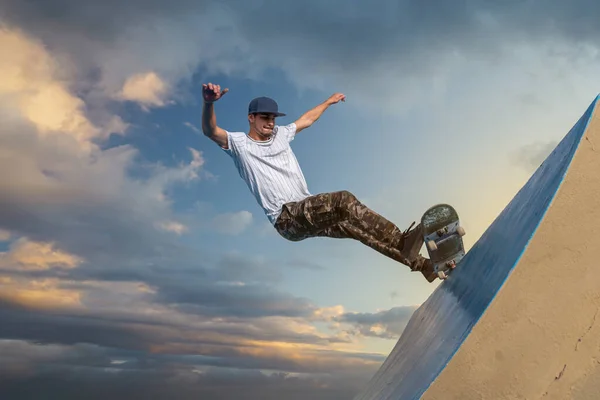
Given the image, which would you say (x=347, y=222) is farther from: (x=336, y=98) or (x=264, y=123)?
(x=336, y=98)

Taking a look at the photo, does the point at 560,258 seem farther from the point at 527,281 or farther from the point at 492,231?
the point at 492,231

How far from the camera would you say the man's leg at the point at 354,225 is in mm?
6461

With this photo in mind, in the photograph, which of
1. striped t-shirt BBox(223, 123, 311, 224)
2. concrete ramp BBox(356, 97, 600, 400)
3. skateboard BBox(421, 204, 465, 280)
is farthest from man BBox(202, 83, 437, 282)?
concrete ramp BBox(356, 97, 600, 400)

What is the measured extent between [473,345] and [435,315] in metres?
2.38

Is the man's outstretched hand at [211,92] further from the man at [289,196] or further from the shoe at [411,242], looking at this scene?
the shoe at [411,242]

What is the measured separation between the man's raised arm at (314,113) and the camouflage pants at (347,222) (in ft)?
5.51

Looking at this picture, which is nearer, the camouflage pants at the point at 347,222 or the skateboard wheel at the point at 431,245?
the skateboard wheel at the point at 431,245

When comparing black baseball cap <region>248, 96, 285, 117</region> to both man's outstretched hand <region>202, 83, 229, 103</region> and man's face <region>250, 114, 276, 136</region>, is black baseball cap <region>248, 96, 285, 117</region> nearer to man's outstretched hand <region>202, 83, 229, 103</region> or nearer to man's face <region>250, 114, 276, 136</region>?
man's face <region>250, 114, 276, 136</region>

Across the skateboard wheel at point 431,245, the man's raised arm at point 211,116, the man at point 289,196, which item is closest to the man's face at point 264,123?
the man at point 289,196

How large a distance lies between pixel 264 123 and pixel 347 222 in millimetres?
1804

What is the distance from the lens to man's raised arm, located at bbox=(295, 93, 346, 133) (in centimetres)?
827

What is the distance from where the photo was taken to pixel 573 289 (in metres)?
3.48

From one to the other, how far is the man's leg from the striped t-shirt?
36cm

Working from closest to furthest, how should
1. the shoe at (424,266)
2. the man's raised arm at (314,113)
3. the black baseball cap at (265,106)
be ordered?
the shoe at (424,266)
the black baseball cap at (265,106)
the man's raised arm at (314,113)
